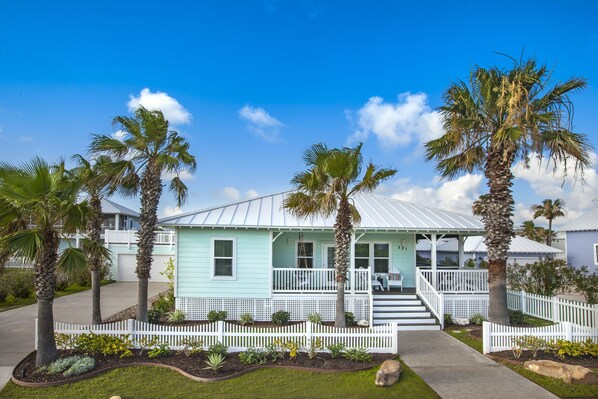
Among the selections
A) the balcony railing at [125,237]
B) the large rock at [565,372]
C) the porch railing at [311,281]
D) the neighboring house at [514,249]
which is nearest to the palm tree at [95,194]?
the porch railing at [311,281]

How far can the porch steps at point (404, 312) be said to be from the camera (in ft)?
45.0

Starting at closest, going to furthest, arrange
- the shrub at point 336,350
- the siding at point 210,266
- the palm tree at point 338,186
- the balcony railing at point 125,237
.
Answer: the shrub at point 336,350 < the palm tree at point 338,186 < the siding at point 210,266 < the balcony railing at point 125,237

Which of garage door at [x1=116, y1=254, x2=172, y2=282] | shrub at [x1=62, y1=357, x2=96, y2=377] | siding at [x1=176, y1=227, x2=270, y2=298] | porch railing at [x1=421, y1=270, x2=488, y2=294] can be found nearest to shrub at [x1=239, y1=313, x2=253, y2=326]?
siding at [x1=176, y1=227, x2=270, y2=298]

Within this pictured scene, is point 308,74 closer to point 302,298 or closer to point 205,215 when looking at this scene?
point 205,215

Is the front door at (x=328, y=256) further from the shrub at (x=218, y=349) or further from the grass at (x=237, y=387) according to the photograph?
the grass at (x=237, y=387)

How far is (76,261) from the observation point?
8.87 metres

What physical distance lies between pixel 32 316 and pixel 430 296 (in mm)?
15583

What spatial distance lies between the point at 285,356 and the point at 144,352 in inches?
140

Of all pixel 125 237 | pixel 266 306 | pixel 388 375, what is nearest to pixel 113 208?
pixel 125 237

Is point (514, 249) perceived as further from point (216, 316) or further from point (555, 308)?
point (216, 316)

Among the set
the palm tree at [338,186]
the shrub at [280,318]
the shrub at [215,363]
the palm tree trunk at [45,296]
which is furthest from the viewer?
the shrub at [280,318]

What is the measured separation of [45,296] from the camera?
28.9ft

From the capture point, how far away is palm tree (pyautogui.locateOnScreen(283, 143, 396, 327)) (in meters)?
11.5

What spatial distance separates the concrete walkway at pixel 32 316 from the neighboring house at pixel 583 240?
30.2m
